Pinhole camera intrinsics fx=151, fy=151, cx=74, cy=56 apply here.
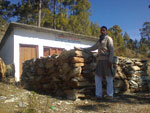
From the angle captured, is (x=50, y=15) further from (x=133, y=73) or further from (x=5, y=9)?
(x=133, y=73)

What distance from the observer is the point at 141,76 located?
545 centimetres

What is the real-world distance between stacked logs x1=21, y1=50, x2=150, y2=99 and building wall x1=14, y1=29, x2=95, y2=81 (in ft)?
9.91

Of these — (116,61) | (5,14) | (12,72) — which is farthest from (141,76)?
(5,14)

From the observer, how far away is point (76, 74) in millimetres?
3975

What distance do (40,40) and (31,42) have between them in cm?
65

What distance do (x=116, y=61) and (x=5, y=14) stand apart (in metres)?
18.8

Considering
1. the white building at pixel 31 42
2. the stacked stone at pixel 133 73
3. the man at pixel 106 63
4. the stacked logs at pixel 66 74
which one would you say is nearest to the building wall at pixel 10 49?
the white building at pixel 31 42

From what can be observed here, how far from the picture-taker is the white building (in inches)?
342

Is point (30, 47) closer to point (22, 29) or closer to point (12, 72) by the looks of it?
point (22, 29)

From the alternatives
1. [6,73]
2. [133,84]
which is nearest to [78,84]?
[133,84]

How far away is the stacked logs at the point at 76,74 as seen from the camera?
158 inches

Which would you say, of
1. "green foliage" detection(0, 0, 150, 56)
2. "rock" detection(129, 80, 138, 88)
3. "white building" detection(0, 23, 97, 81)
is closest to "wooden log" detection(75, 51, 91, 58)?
"rock" detection(129, 80, 138, 88)

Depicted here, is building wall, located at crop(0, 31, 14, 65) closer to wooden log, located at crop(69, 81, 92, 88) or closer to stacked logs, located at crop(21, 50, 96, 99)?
stacked logs, located at crop(21, 50, 96, 99)

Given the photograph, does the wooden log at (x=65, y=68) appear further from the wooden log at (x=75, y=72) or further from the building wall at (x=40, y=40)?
the building wall at (x=40, y=40)
